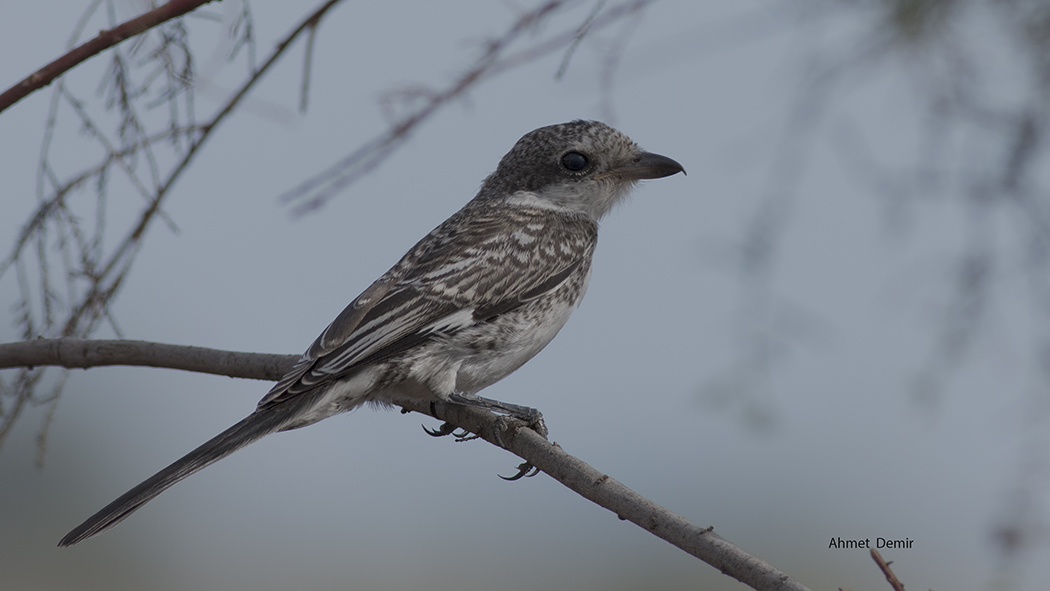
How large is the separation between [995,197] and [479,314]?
194cm

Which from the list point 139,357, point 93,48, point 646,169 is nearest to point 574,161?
point 646,169

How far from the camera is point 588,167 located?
4.31m

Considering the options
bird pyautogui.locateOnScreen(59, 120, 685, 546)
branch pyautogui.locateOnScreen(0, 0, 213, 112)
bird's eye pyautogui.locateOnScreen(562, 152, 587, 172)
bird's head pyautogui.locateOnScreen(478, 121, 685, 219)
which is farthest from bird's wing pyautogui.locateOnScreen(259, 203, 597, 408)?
branch pyautogui.locateOnScreen(0, 0, 213, 112)

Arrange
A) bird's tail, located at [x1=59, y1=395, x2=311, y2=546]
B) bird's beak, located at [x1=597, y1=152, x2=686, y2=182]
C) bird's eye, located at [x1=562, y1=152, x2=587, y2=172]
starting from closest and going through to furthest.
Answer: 1. bird's tail, located at [x1=59, y1=395, x2=311, y2=546]
2. bird's beak, located at [x1=597, y1=152, x2=686, y2=182]
3. bird's eye, located at [x1=562, y1=152, x2=587, y2=172]

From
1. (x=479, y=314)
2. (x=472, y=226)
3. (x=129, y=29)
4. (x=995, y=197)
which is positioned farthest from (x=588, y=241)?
(x=129, y=29)

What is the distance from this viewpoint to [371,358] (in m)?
3.25

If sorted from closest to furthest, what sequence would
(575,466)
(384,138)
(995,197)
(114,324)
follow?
(575,466) → (384,138) → (114,324) → (995,197)

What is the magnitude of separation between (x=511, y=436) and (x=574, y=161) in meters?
1.69

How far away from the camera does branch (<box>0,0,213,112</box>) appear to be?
228cm

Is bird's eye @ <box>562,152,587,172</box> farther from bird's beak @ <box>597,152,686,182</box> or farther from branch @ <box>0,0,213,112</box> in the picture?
branch @ <box>0,0,213,112</box>

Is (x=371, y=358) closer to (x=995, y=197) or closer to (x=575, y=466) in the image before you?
(x=575, y=466)

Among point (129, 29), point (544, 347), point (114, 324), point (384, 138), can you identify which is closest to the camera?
point (129, 29)

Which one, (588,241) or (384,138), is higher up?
(588,241)

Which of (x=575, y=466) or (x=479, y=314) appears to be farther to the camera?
(x=479, y=314)
